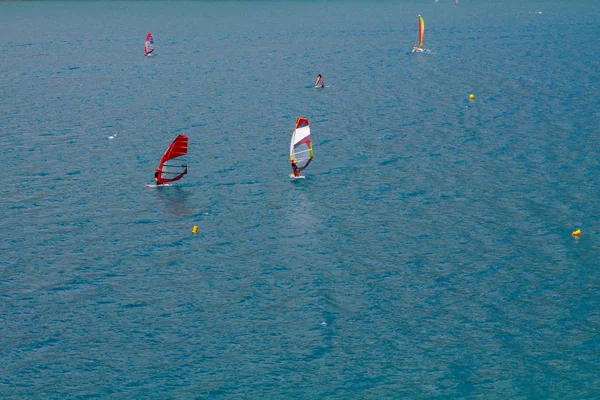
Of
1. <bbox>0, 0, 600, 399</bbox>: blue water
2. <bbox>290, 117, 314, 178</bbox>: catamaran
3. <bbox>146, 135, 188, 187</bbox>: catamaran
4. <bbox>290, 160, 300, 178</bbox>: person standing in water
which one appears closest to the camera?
<bbox>0, 0, 600, 399</bbox>: blue water

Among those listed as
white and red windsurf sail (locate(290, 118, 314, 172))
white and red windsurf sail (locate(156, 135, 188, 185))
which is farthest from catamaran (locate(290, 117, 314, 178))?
white and red windsurf sail (locate(156, 135, 188, 185))

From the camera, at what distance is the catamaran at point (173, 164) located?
63.1 meters

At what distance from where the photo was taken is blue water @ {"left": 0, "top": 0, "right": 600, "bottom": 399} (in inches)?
1470

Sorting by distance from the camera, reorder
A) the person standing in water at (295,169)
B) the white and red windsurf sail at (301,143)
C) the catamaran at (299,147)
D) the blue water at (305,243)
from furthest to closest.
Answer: the white and red windsurf sail at (301,143) → the catamaran at (299,147) → the person standing in water at (295,169) → the blue water at (305,243)

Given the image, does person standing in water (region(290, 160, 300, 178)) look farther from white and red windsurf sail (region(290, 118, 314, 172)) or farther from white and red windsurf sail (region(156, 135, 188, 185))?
white and red windsurf sail (region(156, 135, 188, 185))

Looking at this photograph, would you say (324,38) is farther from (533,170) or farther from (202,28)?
(533,170)

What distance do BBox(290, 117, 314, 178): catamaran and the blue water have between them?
1.37m

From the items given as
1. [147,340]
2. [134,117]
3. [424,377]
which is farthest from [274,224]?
[134,117]

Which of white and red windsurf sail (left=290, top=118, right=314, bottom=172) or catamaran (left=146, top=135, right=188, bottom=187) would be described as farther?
white and red windsurf sail (left=290, top=118, right=314, bottom=172)

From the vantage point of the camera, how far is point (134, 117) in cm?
8712

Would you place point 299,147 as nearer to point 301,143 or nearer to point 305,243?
point 301,143

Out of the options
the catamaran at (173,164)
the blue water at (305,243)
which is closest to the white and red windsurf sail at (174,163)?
the catamaran at (173,164)

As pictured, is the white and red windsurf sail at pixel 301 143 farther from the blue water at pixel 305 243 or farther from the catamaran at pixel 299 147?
the blue water at pixel 305 243

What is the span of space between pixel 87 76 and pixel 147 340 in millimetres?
82132
